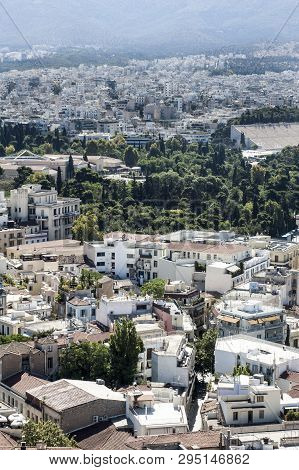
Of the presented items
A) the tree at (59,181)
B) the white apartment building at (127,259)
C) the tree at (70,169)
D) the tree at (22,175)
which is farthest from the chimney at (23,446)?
the tree at (70,169)

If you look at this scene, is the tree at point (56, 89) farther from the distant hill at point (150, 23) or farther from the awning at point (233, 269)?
the awning at point (233, 269)

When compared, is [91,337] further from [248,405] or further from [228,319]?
[248,405]

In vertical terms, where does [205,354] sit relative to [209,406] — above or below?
below

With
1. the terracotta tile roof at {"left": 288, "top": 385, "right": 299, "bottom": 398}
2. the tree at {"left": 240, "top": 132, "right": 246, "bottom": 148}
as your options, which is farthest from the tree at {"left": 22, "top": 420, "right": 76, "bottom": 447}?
the tree at {"left": 240, "top": 132, "right": 246, "bottom": 148}

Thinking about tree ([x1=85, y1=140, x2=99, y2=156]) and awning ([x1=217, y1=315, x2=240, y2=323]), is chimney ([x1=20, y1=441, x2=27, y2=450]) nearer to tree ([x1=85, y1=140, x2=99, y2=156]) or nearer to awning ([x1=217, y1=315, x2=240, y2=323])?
awning ([x1=217, y1=315, x2=240, y2=323])

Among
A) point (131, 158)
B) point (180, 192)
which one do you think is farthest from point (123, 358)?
point (131, 158)
